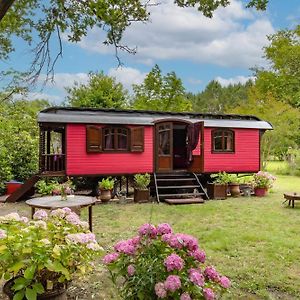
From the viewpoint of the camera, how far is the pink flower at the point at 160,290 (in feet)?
7.33

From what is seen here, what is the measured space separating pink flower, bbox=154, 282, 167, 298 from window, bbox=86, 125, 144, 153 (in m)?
8.53

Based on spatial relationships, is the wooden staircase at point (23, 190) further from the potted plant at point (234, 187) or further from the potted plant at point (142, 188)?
the potted plant at point (234, 187)

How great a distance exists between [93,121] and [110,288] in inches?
286

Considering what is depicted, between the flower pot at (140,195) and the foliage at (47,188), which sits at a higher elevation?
the foliage at (47,188)

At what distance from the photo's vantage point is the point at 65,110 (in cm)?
1088

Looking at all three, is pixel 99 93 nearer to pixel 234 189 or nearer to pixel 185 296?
pixel 234 189

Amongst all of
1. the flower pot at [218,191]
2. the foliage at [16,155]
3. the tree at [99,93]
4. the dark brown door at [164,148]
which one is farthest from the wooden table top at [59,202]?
the tree at [99,93]

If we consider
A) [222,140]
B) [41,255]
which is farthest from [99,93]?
[41,255]

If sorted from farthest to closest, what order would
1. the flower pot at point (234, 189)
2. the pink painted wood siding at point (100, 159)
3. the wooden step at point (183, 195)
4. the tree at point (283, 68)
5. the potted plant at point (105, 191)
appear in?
the tree at point (283, 68)
the flower pot at point (234, 189)
the wooden step at point (183, 195)
the pink painted wood siding at point (100, 159)
the potted plant at point (105, 191)

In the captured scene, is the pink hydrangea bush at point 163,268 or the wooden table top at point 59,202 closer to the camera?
the pink hydrangea bush at point 163,268

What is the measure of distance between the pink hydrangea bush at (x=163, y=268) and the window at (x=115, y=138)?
8.35 m

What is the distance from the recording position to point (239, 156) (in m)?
12.5

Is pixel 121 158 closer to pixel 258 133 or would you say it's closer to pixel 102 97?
pixel 258 133

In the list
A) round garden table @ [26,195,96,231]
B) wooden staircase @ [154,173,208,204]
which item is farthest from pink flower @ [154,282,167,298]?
wooden staircase @ [154,173,208,204]
